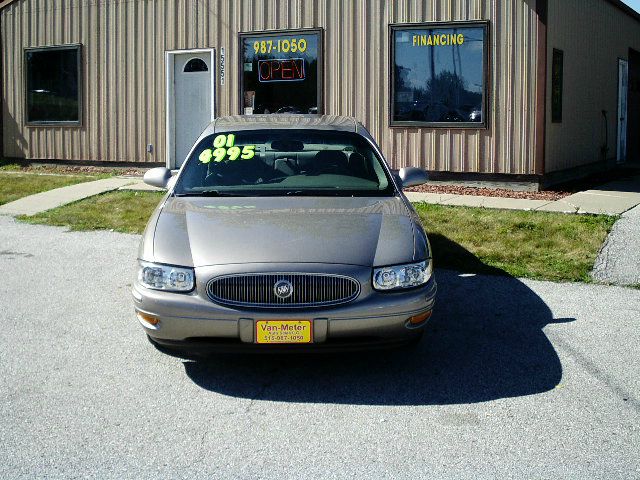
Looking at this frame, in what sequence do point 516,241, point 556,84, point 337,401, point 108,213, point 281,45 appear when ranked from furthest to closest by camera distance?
1. point 281,45
2. point 556,84
3. point 108,213
4. point 516,241
5. point 337,401

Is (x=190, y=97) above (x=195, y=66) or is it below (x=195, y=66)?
below

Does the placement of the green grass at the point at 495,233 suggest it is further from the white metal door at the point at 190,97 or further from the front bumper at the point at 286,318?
the white metal door at the point at 190,97

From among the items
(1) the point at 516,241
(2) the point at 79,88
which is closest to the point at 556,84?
(1) the point at 516,241

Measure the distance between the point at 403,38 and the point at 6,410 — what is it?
35.2 ft

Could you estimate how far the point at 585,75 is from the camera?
16938mm

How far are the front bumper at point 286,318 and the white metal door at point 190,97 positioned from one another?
1119cm

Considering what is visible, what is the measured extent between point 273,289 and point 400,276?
787 millimetres

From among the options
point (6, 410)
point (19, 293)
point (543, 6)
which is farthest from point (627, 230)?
point (6, 410)

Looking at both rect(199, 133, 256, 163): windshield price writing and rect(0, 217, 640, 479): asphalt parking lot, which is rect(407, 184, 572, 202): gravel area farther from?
rect(199, 133, 256, 163): windshield price writing

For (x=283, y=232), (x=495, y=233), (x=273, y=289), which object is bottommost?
(x=495, y=233)

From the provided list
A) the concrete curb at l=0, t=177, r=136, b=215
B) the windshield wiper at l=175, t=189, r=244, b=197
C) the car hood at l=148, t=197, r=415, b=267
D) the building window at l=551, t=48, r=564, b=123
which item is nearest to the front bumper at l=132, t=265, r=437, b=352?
the car hood at l=148, t=197, r=415, b=267

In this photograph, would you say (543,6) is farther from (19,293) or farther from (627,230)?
(19,293)

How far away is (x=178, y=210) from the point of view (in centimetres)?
630

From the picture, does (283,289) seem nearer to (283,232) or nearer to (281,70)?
(283,232)
